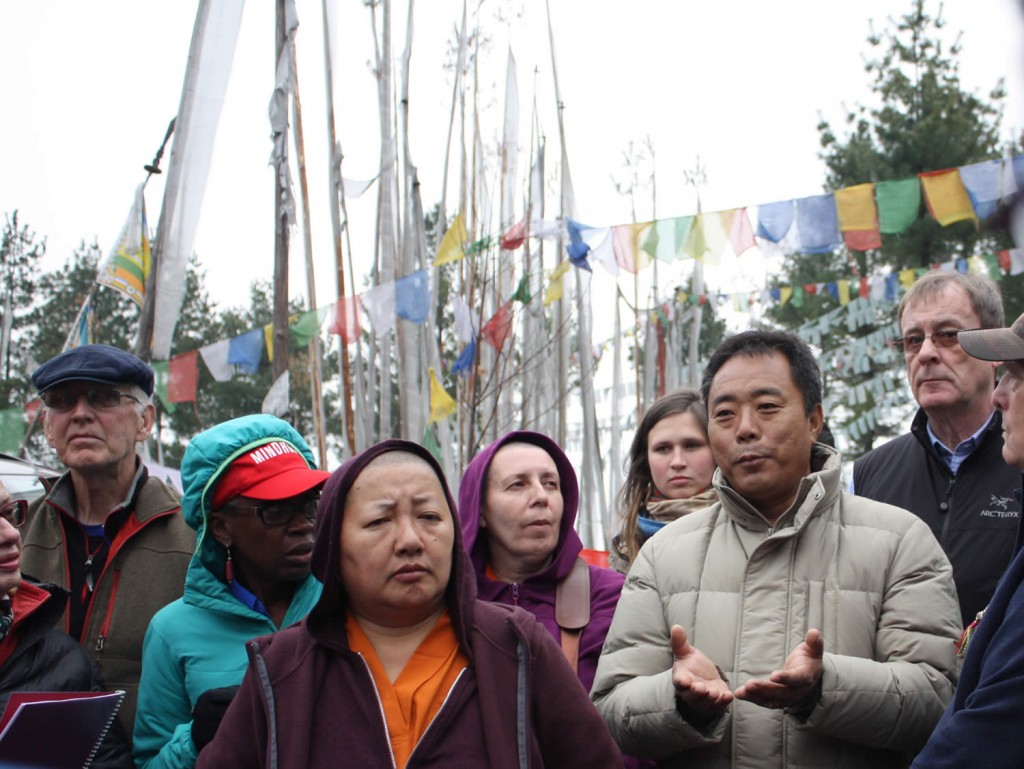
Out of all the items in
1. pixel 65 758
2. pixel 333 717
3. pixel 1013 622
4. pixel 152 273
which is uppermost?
pixel 152 273

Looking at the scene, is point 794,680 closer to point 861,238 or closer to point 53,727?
point 53,727

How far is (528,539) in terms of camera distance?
2828 millimetres

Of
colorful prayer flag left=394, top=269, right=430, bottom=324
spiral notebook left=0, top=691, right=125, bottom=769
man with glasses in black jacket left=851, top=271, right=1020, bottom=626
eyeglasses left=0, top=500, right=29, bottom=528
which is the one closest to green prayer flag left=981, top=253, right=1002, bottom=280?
colorful prayer flag left=394, top=269, right=430, bottom=324

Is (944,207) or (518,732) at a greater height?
(944,207)

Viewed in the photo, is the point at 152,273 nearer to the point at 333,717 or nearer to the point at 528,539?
the point at 528,539

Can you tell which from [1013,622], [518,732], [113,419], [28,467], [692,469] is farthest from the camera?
[28,467]

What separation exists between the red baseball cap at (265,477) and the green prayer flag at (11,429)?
26.3 feet

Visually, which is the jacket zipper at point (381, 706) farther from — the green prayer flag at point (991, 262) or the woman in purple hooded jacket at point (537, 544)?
the green prayer flag at point (991, 262)

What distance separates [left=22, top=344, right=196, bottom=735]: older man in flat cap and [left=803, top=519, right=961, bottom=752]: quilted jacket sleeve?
72.2 inches

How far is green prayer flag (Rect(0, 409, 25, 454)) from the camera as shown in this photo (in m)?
9.57

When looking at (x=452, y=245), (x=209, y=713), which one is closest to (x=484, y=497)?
(x=209, y=713)

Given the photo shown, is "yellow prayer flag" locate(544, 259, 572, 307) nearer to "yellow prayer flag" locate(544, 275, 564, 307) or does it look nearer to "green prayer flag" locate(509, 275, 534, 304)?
"yellow prayer flag" locate(544, 275, 564, 307)

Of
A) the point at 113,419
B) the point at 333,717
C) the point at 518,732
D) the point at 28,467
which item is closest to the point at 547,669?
the point at 518,732

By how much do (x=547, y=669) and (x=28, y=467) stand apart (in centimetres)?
532
